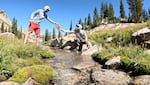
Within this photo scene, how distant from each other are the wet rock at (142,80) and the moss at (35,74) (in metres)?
2.84

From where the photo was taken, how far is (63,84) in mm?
8945

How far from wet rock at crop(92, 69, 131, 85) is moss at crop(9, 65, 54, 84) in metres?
1.57

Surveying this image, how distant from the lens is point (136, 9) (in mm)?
93125

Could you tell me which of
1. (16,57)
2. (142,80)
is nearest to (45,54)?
(16,57)

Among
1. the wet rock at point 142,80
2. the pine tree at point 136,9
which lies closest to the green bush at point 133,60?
the wet rock at point 142,80

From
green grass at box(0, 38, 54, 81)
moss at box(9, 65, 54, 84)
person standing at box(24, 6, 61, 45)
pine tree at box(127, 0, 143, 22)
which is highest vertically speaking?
pine tree at box(127, 0, 143, 22)

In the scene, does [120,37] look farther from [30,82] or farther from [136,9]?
[136,9]

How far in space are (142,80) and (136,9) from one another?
87.2 metres

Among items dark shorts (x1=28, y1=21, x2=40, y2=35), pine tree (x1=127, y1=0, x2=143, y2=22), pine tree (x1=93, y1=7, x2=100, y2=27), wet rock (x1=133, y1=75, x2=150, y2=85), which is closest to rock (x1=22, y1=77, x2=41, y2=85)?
wet rock (x1=133, y1=75, x2=150, y2=85)

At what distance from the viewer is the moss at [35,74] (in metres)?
8.71

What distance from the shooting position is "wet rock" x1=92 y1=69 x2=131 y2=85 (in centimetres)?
881

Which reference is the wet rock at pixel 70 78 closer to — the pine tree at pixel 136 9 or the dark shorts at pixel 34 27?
the dark shorts at pixel 34 27

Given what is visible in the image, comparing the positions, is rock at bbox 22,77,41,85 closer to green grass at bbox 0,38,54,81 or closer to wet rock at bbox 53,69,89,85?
wet rock at bbox 53,69,89,85

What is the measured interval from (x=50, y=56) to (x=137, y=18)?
81.6 meters
